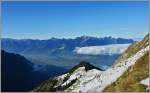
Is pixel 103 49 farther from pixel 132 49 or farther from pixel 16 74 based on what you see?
pixel 16 74

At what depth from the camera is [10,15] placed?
978 centimetres

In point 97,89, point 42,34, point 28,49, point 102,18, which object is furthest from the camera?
point 28,49

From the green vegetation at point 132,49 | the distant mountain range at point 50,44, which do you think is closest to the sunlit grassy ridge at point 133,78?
the distant mountain range at point 50,44

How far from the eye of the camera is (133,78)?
24.0 feet

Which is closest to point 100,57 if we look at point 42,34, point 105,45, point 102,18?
point 105,45

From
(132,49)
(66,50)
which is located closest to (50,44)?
(66,50)

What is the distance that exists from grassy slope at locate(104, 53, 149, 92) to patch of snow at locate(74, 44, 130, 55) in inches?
34.1

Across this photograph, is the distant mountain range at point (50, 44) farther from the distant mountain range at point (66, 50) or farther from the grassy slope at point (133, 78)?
the grassy slope at point (133, 78)

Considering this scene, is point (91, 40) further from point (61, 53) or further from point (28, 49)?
point (28, 49)

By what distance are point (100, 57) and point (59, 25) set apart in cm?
99

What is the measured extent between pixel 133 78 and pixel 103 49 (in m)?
1.49

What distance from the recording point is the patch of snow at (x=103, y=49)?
8609 millimetres

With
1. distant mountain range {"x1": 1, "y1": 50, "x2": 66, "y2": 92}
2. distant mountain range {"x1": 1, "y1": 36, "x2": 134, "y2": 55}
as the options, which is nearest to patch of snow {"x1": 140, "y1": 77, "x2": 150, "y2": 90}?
distant mountain range {"x1": 1, "y1": 36, "x2": 134, "y2": 55}

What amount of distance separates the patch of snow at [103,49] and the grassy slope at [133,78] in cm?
87
